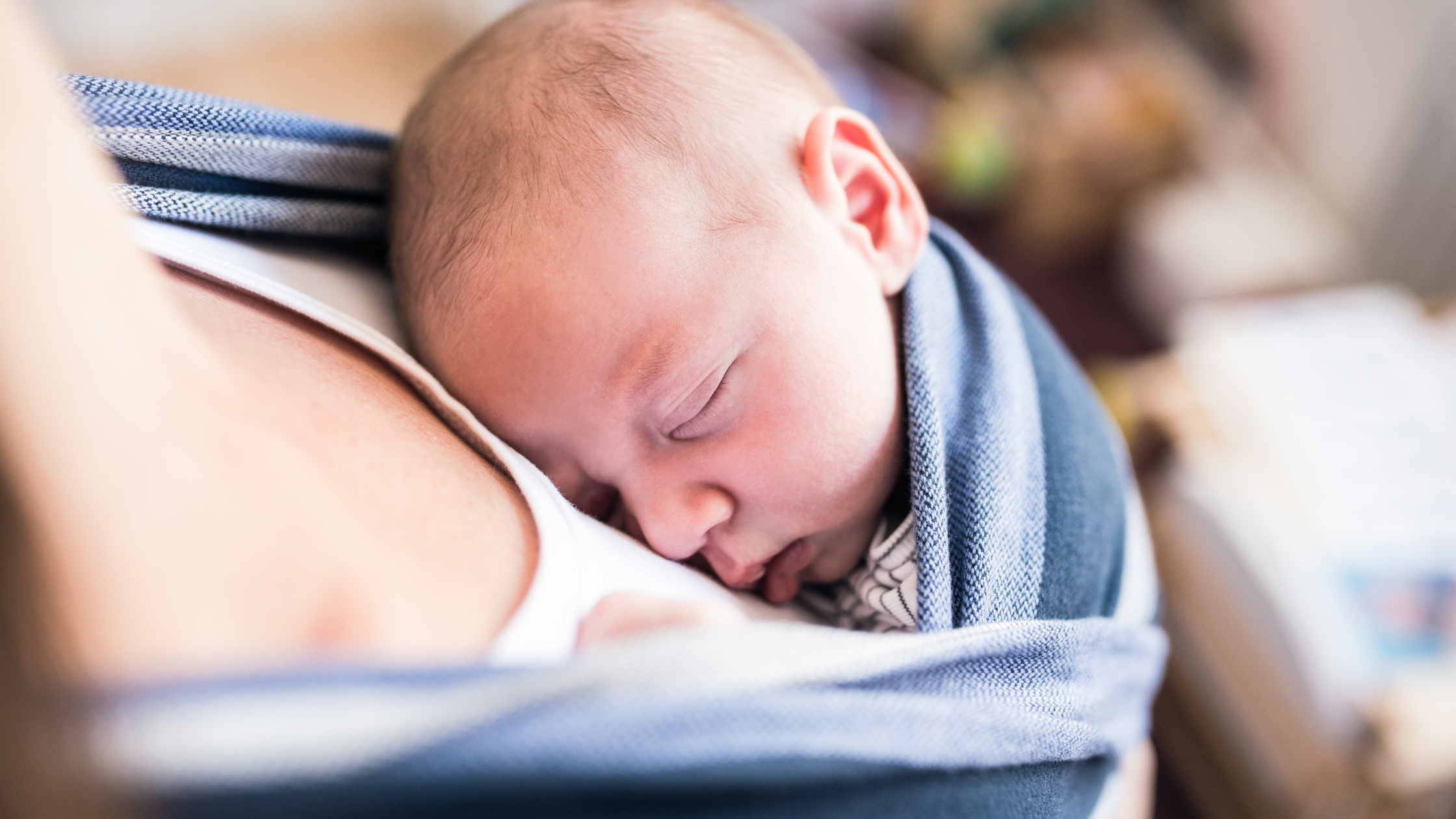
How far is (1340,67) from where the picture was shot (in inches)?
80.8

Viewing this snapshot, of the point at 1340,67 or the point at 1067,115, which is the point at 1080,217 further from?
the point at 1340,67

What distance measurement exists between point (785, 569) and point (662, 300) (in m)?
0.22

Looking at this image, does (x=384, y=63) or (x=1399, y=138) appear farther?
(x=384, y=63)

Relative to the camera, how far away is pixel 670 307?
650 millimetres

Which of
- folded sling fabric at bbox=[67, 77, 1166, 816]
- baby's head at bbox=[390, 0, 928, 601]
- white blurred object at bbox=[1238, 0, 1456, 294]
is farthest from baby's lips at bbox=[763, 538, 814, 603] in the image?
white blurred object at bbox=[1238, 0, 1456, 294]

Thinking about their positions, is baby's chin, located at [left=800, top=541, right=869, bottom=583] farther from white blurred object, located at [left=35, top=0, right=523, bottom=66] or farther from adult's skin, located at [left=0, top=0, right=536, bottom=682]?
white blurred object, located at [left=35, top=0, right=523, bottom=66]

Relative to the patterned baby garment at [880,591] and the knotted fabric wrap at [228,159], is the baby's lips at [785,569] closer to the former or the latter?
the patterned baby garment at [880,591]

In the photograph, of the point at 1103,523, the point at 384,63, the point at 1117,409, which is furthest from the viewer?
the point at 384,63

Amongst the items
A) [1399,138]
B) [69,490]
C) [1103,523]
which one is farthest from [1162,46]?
[69,490]

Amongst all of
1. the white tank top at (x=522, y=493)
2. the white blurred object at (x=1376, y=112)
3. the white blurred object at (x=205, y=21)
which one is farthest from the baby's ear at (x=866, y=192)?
the white blurred object at (x=205, y=21)

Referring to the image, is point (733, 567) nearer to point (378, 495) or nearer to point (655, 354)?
point (655, 354)

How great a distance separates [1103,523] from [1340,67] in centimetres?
189

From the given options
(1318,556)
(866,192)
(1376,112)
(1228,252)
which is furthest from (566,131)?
(1376,112)

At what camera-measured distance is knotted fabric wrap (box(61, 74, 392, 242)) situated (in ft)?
1.95
